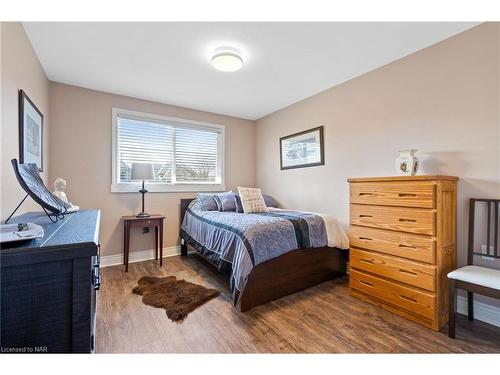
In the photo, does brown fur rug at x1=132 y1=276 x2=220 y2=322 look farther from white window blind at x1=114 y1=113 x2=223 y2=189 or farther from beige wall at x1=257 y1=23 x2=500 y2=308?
beige wall at x1=257 y1=23 x2=500 y2=308

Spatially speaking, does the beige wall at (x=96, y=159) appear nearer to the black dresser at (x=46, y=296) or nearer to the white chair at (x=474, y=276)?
the black dresser at (x=46, y=296)

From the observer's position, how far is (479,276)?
1.63 m

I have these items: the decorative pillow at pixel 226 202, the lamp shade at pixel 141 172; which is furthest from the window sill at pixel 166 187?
the decorative pillow at pixel 226 202

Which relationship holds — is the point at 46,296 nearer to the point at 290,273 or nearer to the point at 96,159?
the point at 290,273

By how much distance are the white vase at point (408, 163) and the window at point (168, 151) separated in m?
2.79

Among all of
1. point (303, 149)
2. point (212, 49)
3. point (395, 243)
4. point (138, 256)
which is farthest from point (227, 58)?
point (138, 256)

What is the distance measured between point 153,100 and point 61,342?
3.35 m

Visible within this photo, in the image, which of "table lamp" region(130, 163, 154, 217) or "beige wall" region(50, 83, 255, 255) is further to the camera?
"table lamp" region(130, 163, 154, 217)

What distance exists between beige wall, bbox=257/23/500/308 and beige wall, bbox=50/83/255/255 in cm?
226

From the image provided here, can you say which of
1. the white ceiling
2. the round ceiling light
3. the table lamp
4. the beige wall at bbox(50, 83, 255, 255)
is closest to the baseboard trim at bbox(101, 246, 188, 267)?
the beige wall at bbox(50, 83, 255, 255)

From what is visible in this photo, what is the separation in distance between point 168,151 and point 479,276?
12.4ft

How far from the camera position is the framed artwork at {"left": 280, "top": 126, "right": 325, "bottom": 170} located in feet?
10.9
